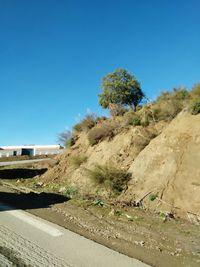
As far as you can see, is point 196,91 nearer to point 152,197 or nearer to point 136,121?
point 136,121

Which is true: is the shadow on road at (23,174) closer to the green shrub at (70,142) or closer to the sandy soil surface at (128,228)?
the green shrub at (70,142)

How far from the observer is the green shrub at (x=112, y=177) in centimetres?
1504

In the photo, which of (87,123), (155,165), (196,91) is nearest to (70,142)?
(87,123)

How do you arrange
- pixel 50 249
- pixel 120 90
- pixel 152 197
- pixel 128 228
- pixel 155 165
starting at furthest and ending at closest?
pixel 120 90
pixel 155 165
pixel 152 197
pixel 128 228
pixel 50 249

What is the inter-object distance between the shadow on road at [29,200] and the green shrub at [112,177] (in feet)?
6.94

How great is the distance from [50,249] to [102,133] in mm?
16024

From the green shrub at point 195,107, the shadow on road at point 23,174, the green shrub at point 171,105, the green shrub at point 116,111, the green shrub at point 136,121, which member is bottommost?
the shadow on road at point 23,174

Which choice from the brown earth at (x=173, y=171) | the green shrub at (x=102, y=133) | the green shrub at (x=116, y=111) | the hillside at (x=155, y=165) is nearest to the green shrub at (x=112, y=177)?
the hillside at (x=155, y=165)

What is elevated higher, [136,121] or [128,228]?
[136,121]

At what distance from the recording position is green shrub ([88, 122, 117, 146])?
21984mm

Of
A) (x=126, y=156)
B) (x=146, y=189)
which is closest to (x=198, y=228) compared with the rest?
(x=146, y=189)

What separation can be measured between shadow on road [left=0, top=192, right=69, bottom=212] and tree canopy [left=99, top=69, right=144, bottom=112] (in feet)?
68.3

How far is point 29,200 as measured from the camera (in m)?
13.4

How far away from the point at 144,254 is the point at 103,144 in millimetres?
14972
